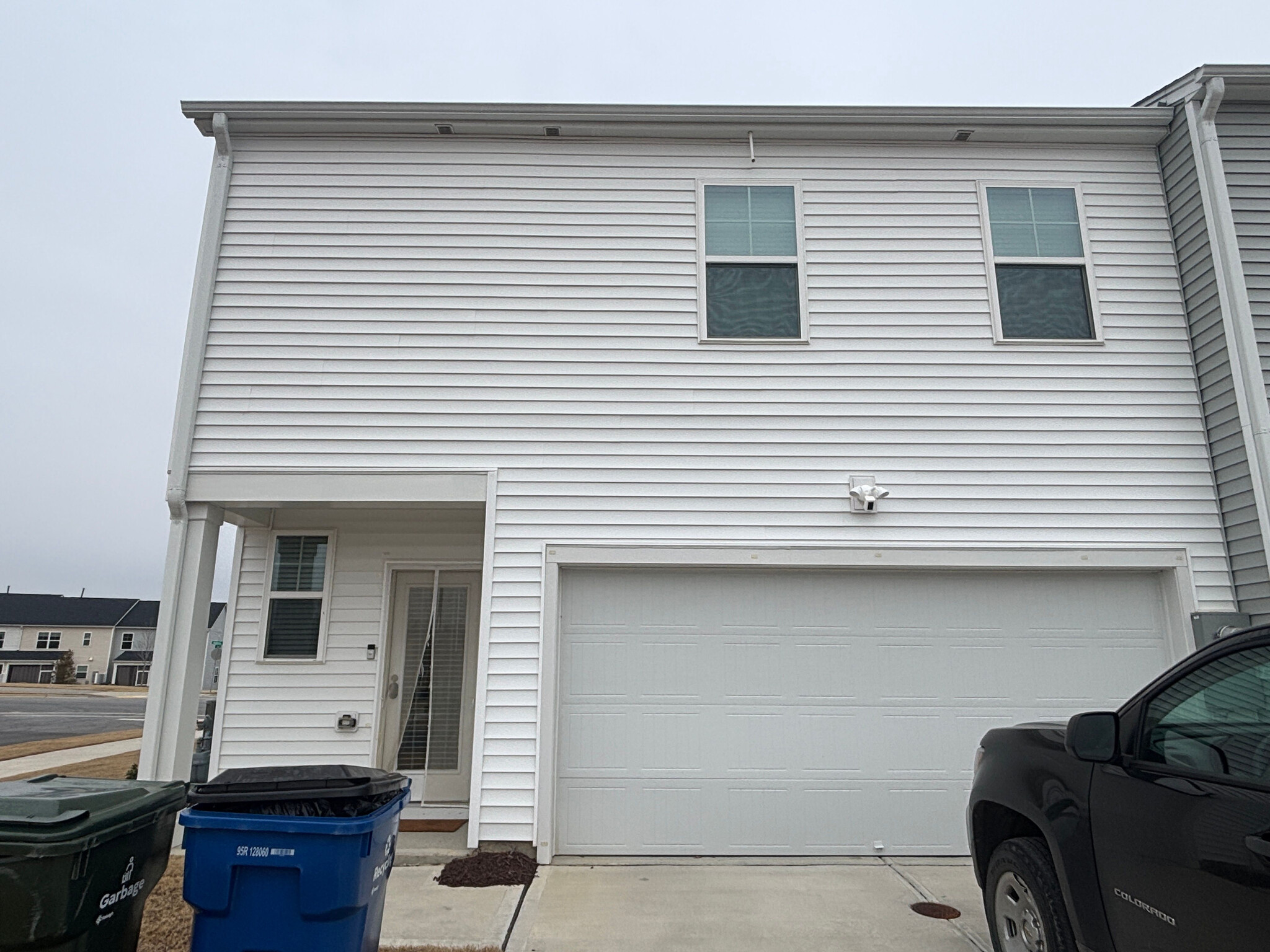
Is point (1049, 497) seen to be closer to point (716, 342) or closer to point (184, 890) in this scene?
point (716, 342)

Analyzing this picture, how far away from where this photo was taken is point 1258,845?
2.05 metres

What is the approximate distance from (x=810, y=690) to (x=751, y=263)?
11.4 ft

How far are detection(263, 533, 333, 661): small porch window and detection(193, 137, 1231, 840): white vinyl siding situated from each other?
0.27 metres

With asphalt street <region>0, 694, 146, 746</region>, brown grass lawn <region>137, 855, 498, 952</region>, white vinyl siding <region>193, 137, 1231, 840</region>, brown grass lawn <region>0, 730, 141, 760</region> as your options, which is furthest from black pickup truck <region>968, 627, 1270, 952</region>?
brown grass lawn <region>0, 730, 141, 760</region>

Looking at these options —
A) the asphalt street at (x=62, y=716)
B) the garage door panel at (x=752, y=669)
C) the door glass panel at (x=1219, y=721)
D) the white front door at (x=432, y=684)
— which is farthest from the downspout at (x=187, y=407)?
the door glass panel at (x=1219, y=721)

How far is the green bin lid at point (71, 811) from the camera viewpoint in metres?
2.58

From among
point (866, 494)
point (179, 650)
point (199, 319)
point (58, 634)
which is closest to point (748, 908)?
point (866, 494)

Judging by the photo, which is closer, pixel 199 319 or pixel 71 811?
pixel 71 811

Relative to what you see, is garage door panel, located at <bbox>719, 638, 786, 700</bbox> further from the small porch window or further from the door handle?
the door handle

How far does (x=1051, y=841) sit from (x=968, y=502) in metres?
3.50

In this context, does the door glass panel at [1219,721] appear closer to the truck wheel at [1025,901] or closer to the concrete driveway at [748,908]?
the truck wheel at [1025,901]

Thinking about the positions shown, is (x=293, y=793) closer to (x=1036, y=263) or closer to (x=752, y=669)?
(x=752, y=669)

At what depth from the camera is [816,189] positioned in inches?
265

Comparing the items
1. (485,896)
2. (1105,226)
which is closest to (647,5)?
(1105,226)
